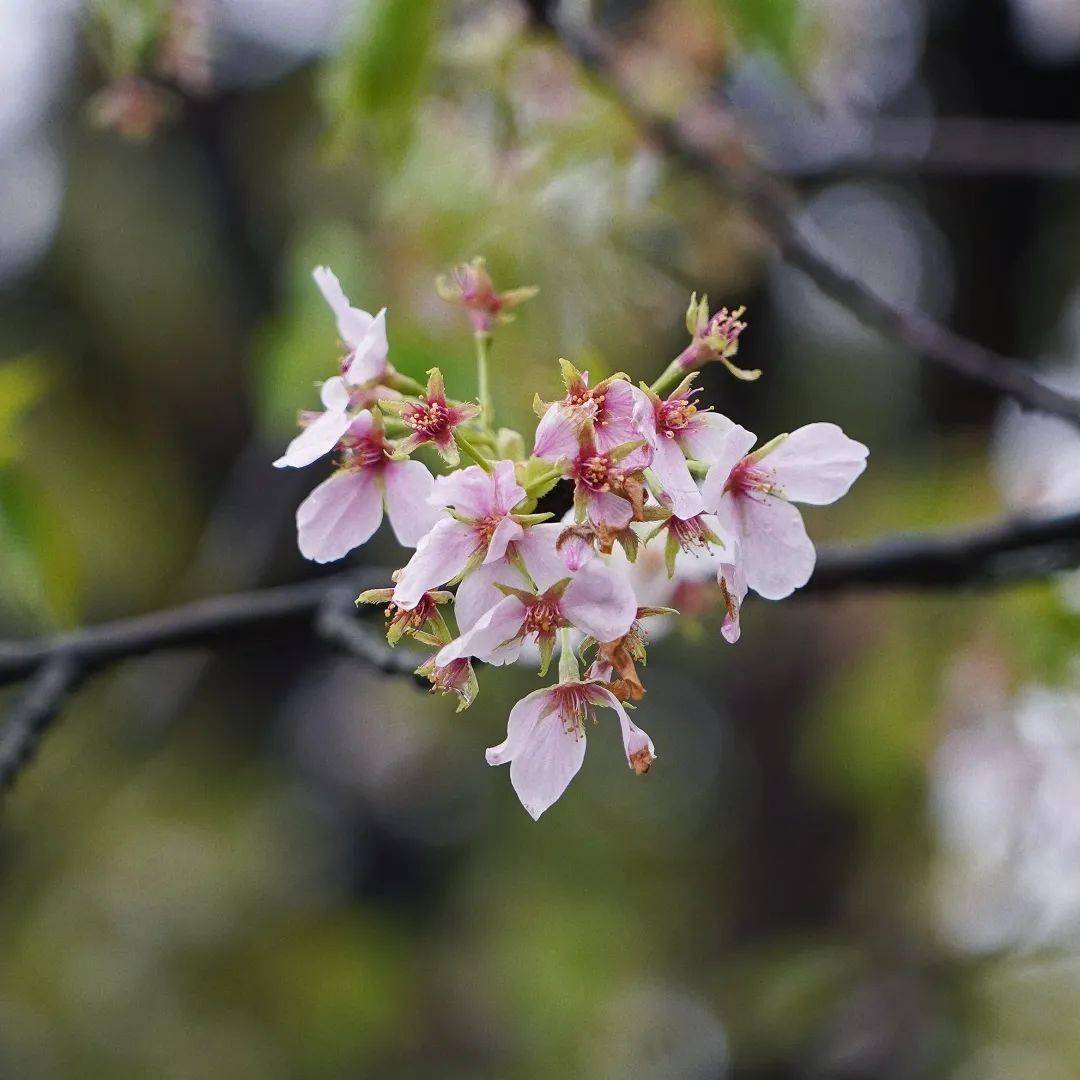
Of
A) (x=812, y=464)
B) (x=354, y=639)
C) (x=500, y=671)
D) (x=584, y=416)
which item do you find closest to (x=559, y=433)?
(x=584, y=416)

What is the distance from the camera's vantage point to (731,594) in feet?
2.72

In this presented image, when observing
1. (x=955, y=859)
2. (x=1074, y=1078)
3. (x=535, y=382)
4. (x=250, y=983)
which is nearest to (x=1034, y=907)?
(x=1074, y=1078)

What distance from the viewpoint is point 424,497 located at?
98cm

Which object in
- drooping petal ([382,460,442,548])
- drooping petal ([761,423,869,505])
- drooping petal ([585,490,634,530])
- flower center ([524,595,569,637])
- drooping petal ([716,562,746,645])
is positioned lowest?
flower center ([524,595,569,637])

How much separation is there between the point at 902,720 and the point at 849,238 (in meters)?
4.30

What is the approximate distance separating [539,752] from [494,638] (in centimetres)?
15

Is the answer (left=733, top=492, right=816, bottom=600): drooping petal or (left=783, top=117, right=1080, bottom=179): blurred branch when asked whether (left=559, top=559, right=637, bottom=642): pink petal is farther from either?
(left=783, top=117, right=1080, bottom=179): blurred branch

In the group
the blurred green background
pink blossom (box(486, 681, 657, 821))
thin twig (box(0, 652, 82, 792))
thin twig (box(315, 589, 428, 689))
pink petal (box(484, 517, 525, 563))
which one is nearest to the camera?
pink petal (box(484, 517, 525, 563))

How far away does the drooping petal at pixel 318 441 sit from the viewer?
86 cm

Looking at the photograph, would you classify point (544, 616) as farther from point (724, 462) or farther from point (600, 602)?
point (724, 462)

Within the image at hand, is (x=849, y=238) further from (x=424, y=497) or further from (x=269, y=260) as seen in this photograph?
(x=424, y=497)

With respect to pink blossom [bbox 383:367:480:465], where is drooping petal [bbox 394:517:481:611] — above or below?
below

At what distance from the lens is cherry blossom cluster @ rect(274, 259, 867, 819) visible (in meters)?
0.81

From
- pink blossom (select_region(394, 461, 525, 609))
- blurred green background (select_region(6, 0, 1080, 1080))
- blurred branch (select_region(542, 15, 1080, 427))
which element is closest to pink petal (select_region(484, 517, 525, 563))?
pink blossom (select_region(394, 461, 525, 609))
